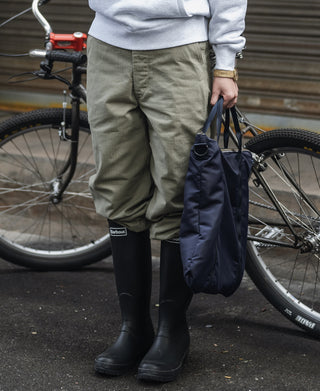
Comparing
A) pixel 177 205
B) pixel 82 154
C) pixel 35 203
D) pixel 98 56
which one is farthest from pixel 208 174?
pixel 82 154

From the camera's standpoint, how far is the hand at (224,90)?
2.83 meters

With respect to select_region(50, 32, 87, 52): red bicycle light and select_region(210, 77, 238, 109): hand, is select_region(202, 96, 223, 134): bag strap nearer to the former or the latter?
select_region(210, 77, 238, 109): hand

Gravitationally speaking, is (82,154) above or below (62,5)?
below

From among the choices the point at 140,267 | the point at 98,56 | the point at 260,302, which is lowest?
the point at 260,302

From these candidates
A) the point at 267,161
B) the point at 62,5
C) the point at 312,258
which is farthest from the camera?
the point at 62,5

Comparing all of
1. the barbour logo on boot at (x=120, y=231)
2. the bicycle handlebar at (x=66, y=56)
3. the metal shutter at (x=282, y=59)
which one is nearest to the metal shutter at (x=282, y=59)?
the metal shutter at (x=282, y=59)

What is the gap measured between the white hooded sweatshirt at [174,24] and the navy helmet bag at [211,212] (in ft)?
0.77

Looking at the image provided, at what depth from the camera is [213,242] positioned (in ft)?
9.03

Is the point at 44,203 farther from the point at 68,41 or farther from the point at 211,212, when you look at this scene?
the point at 211,212

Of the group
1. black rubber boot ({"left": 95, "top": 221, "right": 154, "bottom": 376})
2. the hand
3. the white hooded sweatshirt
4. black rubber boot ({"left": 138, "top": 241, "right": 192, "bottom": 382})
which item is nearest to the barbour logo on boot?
black rubber boot ({"left": 95, "top": 221, "right": 154, "bottom": 376})

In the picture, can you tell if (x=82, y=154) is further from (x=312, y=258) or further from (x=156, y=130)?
(x=156, y=130)

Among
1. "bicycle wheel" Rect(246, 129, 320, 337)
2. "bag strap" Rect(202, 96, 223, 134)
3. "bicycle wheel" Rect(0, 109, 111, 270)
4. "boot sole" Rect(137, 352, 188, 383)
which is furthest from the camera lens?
"bicycle wheel" Rect(0, 109, 111, 270)

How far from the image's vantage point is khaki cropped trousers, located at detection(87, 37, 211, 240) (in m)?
2.80

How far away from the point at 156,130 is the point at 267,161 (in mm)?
760
